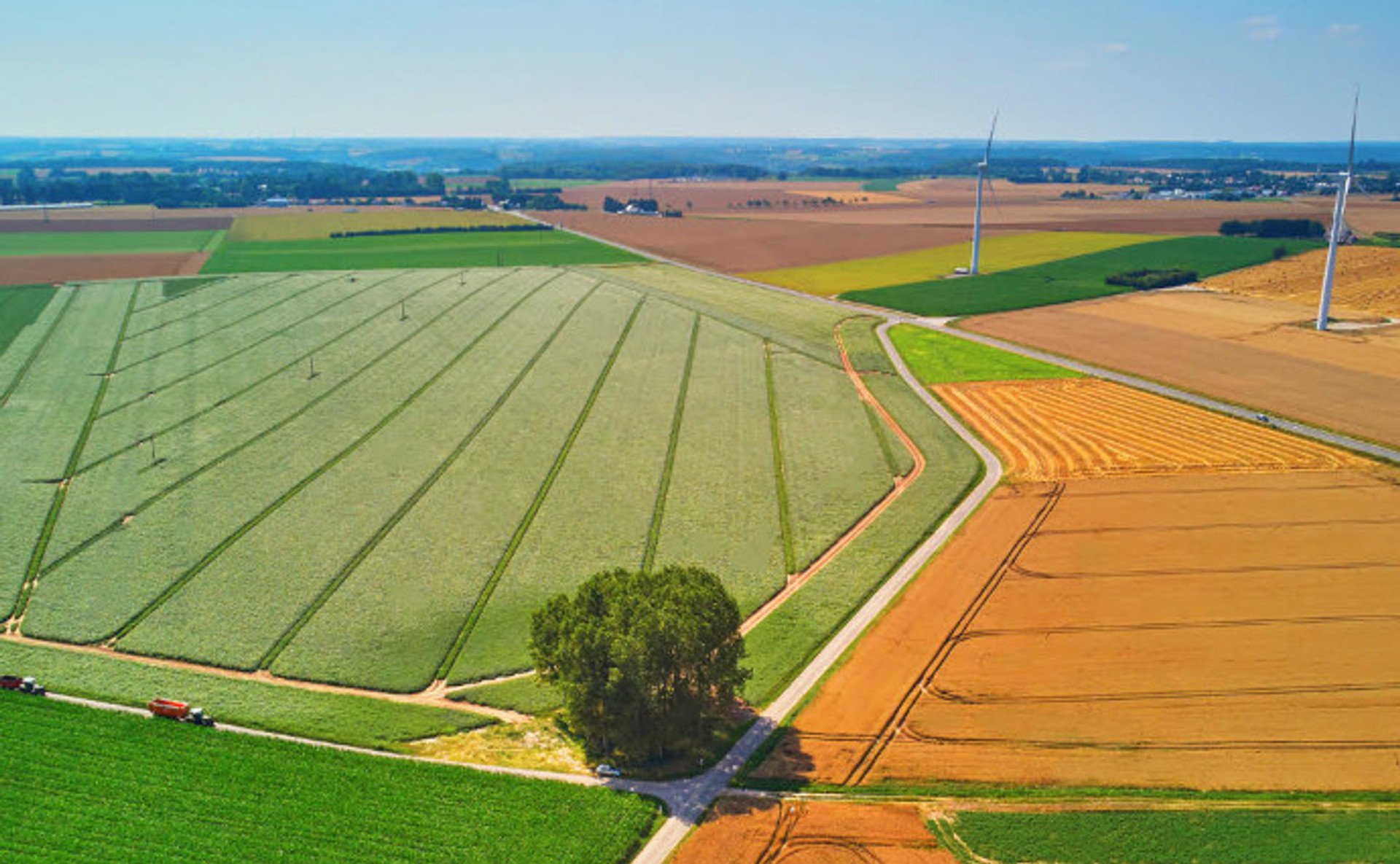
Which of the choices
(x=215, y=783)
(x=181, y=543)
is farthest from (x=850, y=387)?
(x=215, y=783)

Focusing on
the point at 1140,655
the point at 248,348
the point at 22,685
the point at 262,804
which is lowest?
the point at 262,804

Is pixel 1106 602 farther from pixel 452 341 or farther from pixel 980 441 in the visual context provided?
pixel 452 341

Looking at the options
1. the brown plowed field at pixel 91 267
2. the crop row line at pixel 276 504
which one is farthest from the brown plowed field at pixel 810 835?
the brown plowed field at pixel 91 267

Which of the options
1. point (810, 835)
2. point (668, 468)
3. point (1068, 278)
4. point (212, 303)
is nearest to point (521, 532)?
point (668, 468)

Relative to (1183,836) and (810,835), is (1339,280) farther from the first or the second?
(810,835)

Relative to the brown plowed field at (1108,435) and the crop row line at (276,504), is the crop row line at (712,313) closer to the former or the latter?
the brown plowed field at (1108,435)

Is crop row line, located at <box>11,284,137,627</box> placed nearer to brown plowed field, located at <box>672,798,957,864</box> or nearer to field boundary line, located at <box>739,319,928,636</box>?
brown plowed field, located at <box>672,798,957,864</box>

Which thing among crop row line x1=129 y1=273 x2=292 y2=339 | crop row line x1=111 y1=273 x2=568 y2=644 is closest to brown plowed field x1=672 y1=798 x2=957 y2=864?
crop row line x1=111 y1=273 x2=568 y2=644
